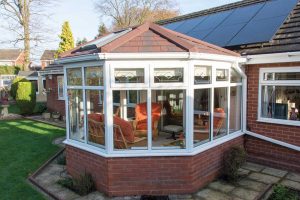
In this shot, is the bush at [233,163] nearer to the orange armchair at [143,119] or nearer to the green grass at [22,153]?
the orange armchair at [143,119]

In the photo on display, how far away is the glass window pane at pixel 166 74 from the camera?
5.44 meters

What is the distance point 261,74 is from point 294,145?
2127 millimetres

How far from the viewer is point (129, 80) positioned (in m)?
5.40

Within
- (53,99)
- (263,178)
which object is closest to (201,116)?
(263,178)

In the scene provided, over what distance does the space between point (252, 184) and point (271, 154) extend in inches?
70.2

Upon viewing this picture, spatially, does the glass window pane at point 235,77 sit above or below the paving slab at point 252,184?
above

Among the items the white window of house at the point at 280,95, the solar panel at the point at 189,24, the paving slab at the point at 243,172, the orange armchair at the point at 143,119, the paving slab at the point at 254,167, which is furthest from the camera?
the solar panel at the point at 189,24

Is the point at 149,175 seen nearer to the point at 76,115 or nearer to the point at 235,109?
the point at 76,115

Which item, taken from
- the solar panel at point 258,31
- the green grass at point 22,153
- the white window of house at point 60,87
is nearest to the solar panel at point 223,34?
the solar panel at point 258,31

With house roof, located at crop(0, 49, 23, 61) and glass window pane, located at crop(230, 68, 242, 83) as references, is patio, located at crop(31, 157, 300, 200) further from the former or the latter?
house roof, located at crop(0, 49, 23, 61)

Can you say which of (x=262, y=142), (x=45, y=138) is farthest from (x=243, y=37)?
(x=45, y=138)

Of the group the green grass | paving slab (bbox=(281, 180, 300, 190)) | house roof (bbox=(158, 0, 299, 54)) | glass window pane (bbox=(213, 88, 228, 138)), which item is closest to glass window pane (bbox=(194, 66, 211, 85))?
glass window pane (bbox=(213, 88, 228, 138))

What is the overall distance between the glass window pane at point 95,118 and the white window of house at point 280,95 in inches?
182

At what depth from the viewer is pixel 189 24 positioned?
11797mm
